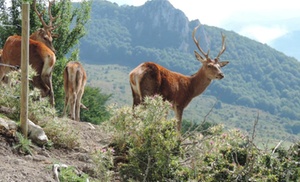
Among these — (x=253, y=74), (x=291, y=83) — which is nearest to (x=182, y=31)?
(x=253, y=74)

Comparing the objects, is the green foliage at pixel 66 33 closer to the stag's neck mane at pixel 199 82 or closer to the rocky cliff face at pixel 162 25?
the stag's neck mane at pixel 199 82

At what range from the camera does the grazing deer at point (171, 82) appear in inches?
408

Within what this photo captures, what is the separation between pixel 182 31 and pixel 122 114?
170 meters

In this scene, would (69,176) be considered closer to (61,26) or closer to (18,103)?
(18,103)

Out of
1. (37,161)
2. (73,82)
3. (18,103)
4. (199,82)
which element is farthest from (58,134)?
(199,82)

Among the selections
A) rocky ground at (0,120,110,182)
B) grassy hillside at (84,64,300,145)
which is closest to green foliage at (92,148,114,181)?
rocky ground at (0,120,110,182)

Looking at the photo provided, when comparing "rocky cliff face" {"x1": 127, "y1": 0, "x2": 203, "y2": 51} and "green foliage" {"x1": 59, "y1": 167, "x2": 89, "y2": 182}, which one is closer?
"green foliage" {"x1": 59, "y1": 167, "x2": 89, "y2": 182}

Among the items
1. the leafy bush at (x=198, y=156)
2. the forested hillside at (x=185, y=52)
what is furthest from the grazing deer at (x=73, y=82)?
the forested hillside at (x=185, y=52)

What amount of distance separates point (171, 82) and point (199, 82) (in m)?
1.37

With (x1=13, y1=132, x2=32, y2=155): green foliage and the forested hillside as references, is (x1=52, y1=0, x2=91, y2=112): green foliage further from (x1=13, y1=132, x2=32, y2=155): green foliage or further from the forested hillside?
the forested hillside

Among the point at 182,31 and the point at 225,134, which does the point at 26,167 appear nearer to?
the point at 225,134

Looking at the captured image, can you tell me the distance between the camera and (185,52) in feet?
549

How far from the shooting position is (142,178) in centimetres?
673

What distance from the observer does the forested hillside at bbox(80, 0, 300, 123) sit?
130 metres
